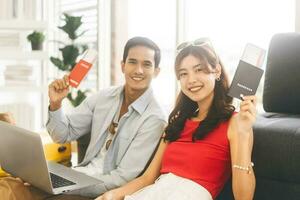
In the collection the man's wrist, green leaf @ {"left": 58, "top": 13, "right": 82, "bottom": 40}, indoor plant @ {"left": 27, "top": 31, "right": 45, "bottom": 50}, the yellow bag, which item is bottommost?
the yellow bag

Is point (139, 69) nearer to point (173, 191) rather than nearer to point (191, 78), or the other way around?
point (191, 78)

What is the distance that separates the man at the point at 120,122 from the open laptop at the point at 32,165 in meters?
0.09

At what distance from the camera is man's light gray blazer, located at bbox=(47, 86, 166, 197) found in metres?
1.65

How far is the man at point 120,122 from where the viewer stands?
1.66 metres

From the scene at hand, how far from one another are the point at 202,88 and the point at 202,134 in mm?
180

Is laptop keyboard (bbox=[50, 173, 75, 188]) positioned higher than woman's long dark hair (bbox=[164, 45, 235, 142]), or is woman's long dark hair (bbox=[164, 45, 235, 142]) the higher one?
woman's long dark hair (bbox=[164, 45, 235, 142])

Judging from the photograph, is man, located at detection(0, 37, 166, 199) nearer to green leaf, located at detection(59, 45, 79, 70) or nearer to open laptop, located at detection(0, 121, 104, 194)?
open laptop, located at detection(0, 121, 104, 194)

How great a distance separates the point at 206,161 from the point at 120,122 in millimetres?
498

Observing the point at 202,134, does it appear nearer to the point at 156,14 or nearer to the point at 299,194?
the point at 299,194

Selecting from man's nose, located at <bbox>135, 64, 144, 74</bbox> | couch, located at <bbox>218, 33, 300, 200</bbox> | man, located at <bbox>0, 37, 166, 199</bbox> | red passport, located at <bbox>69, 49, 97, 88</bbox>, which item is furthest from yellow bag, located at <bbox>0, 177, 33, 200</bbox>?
couch, located at <bbox>218, 33, 300, 200</bbox>

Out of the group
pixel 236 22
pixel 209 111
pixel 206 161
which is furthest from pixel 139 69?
pixel 236 22

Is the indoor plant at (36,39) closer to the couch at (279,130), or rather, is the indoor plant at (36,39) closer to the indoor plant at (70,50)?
the indoor plant at (70,50)

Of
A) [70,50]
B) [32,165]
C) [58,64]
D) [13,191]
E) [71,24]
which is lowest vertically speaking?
[13,191]

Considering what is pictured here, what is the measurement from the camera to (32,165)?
1450 mm
